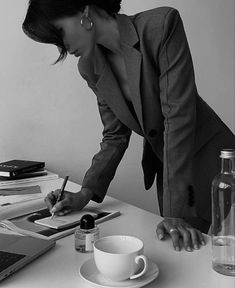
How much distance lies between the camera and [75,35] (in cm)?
117

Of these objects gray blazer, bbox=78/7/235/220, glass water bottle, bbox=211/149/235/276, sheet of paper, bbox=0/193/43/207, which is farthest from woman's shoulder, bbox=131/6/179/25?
sheet of paper, bbox=0/193/43/207

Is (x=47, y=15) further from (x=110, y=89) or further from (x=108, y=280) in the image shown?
(x=108, y=280)

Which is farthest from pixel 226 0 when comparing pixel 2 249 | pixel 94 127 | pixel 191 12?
pixel 2 249

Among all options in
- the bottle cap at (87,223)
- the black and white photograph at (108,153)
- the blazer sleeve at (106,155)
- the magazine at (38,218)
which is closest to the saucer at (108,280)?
the black and white photograph at (108,153)

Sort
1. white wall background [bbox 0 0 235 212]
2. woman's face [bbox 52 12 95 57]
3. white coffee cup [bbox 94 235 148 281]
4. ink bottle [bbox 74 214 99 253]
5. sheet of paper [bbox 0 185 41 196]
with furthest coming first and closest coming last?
white wall background [bbox 0 0 235 212], sheet of paper [bbox 0 185 41 196], woman's face [bbox 52 12 95 57], ink bottle [bbox 74 214 99 253], white coffee cup [bbox 94 235 148 281]

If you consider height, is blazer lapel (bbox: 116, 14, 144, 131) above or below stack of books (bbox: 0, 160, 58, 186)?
above

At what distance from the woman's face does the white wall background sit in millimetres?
720

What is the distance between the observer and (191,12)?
2270 mm

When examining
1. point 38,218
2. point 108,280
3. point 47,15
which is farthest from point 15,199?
point 108,280

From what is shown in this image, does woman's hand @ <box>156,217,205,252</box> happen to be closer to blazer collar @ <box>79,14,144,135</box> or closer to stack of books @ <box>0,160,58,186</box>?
blazer collar @ <box>79,14,144,135</box>

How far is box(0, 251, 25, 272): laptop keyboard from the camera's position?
2.63ft

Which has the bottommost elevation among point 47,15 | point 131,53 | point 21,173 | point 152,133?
point 21,173

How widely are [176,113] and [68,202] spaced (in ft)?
1.31

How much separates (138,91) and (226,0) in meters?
1.46
